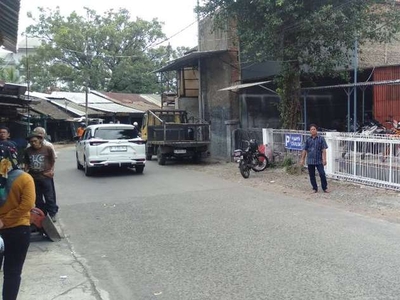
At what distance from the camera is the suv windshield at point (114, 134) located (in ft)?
48.2

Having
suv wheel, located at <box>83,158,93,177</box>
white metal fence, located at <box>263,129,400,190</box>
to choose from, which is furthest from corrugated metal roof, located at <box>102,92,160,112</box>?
white metal fence, located at <box>263,129,400,190</box>

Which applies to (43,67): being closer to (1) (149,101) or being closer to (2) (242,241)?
(1) (149,101)

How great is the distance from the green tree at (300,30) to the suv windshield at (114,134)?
199 inches

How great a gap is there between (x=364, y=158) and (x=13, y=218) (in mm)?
9382

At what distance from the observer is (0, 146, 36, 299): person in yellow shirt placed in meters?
3.88

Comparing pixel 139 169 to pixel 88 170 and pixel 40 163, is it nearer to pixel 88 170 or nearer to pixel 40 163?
pixel 88 170

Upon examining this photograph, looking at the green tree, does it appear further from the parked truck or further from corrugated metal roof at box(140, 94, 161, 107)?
corrugated metal roof at box(140, 94, 161, 107)

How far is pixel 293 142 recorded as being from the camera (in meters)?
14.5

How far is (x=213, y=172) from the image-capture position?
1580cm

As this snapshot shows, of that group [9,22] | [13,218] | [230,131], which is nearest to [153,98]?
[230,131]

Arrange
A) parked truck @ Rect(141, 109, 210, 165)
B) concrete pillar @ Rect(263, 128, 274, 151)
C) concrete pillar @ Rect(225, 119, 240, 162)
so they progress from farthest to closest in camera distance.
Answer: concrete pillar @ Rect(225, 119, 240, 162)
parked truck @ Rect(141, 109, 210, 165)
concrete pillar @ Rect(263, 128, 274, 151)

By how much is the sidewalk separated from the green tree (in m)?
10.2

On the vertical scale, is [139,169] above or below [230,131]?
below

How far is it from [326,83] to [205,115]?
20.1ft
